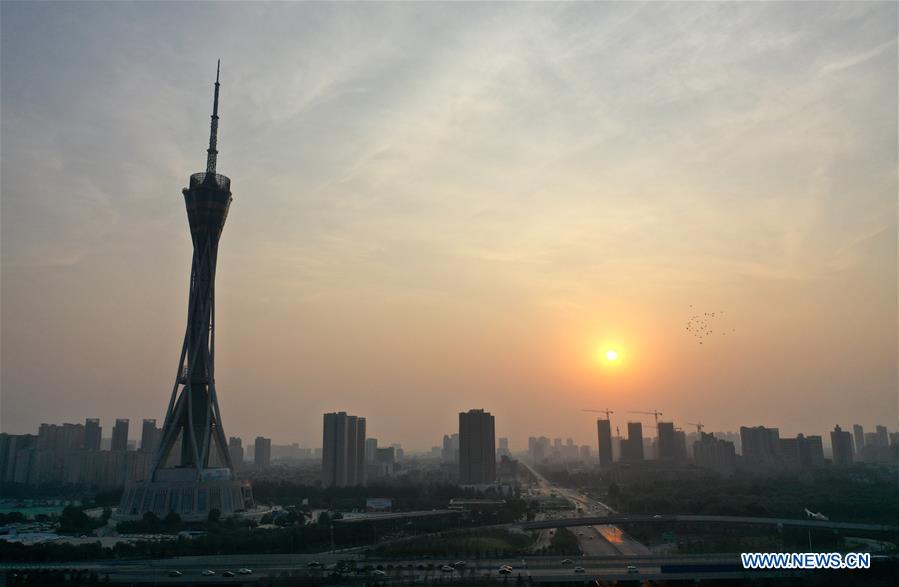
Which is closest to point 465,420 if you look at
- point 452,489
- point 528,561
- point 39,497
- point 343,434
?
point 343,434

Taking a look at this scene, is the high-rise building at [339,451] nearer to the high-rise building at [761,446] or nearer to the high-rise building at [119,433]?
the high-rise building at [119,433]

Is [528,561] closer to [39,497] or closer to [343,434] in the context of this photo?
[343,434]

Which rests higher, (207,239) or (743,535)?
(207,239)

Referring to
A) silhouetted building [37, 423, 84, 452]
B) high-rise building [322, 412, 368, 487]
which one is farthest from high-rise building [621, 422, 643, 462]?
silhouetted building [37, 423, 84, 452]

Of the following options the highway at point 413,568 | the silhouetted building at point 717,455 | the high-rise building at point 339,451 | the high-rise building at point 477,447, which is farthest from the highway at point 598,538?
the silhouetted building at point 717,455

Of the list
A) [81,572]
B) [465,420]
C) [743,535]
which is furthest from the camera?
[465,420]

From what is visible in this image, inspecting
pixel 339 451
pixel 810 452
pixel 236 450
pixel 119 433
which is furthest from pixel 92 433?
pixel 810 452

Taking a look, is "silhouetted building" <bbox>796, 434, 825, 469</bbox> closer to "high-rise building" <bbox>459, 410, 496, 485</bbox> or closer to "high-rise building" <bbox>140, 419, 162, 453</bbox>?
"high-rise building" <bbox>459, 410, 496, 485</bbox>
